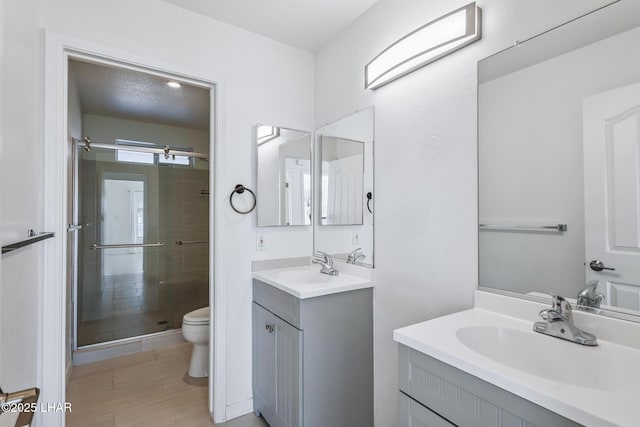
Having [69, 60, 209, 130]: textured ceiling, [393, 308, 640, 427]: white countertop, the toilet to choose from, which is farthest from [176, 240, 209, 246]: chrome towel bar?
[393, 308, 640, 427]: white countertop

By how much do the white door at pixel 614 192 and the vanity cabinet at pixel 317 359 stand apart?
42.4 inches

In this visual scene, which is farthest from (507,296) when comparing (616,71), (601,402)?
(616,71)

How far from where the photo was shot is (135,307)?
323 cm

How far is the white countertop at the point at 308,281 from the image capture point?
5.14 feet

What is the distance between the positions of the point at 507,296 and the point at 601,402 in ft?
1.86

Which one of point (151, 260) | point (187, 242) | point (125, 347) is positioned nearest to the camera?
point (125, 347)

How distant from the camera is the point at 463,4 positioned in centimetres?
130

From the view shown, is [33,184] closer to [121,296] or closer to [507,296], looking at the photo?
[507,296]

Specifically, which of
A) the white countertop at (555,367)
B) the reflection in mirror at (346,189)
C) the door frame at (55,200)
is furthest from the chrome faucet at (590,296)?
the door frame at (55,200)

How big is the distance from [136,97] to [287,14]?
73.0 inches

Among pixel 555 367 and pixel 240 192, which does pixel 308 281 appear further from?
pixel 555 367

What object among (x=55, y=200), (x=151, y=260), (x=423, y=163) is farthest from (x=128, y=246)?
(x=423, y=163)

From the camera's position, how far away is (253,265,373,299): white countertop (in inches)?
61.6

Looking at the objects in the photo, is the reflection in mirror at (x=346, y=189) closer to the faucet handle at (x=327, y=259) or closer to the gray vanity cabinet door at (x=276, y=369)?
the faucet handle at (x=327, y=259)
